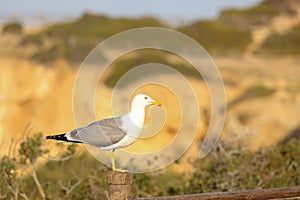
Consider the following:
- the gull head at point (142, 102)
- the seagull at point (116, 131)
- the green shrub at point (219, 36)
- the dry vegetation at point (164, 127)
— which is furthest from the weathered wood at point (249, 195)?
the green shrub at point (219, 36)

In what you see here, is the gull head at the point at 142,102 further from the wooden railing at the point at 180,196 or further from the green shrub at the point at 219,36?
the green shrub at the point at 219,36

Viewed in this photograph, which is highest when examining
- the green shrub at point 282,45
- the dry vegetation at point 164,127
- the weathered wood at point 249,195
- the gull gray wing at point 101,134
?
the green shrub at point 282,45

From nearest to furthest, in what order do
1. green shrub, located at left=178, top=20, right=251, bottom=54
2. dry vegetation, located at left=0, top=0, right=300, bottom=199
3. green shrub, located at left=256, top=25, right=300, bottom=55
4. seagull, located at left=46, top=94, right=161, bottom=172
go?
1. seagull, located at left=46, top=94, right=161, bottom=172
2. dry vegetation, located at left=0, top=0, right=300, bottom=199
3. green shrub, located at left=256, top=25, right=300, bottom=55
4. green shrub, located at left=178, top=20, right=251, bottom=54

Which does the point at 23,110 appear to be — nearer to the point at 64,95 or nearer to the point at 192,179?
the point at 64,95

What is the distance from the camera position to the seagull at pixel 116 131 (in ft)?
17.3

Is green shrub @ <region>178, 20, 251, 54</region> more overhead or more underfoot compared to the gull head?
more overhead

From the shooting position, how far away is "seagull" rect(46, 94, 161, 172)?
5266 mm

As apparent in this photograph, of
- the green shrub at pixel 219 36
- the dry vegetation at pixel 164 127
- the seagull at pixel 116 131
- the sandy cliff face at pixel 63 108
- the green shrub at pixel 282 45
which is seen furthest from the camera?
the green shrub at pixel 219 36

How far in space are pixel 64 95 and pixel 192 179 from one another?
6.96 metres

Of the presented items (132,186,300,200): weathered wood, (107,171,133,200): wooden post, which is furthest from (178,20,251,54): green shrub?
(107,171,133,200): wooden post

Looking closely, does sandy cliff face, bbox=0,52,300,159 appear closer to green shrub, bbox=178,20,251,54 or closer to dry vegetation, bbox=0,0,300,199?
dry vegetation, bbox=0,0,300,199

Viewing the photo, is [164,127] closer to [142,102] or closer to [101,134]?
[101,134]

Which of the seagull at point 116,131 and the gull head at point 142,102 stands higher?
the gull head at point 142,102

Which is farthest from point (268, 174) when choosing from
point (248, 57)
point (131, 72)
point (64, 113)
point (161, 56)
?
point (248, 57)
